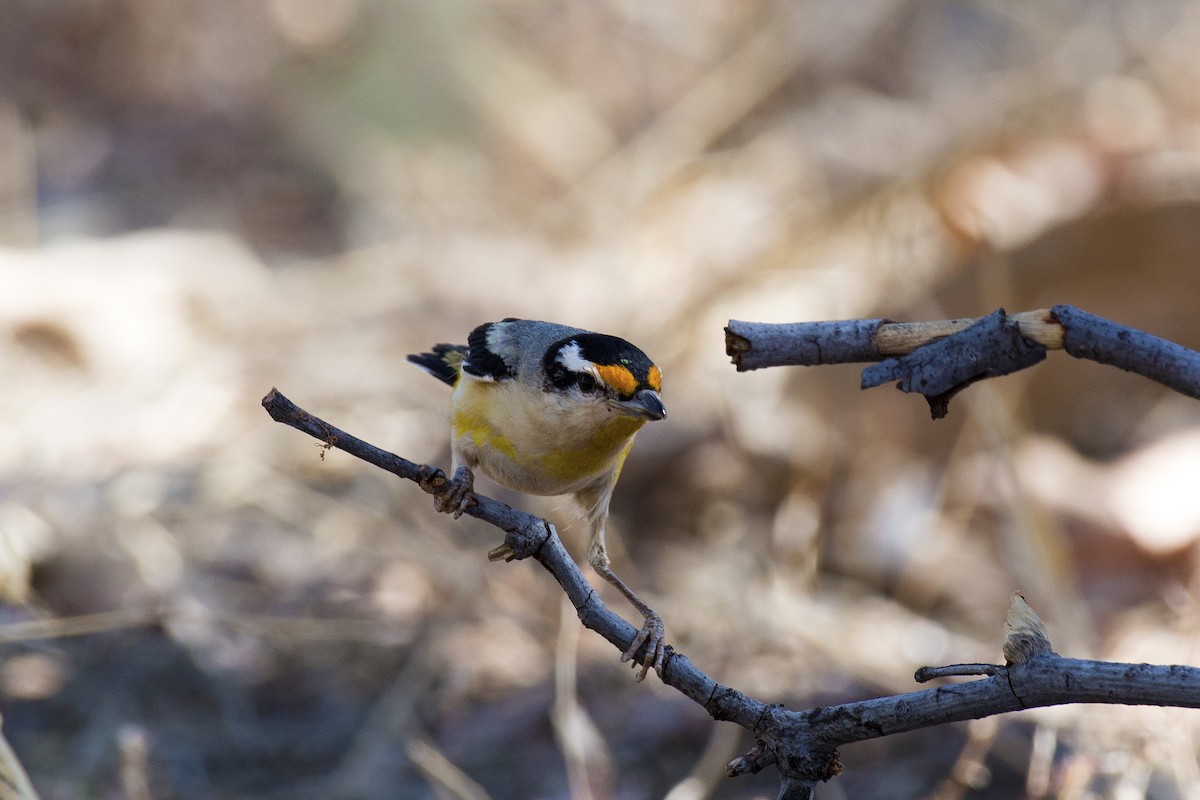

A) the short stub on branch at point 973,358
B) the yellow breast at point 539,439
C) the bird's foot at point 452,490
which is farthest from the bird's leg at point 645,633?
the short stub on branch at point 973,358

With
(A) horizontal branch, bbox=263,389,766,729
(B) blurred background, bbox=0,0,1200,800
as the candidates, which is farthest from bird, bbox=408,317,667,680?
(B) blurred background, bbox=0,0,1200,800

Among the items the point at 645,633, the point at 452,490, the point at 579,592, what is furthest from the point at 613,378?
the point at 579,592

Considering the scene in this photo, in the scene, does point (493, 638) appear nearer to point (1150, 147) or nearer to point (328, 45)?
point (1150, 147)

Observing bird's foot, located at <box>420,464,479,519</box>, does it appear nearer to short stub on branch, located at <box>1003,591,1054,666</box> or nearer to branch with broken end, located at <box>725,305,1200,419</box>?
branch with broken end, located at <box>725,305,1200,419</box>

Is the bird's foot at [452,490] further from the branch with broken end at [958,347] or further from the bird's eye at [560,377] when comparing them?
the branch with broken end at [958,347]

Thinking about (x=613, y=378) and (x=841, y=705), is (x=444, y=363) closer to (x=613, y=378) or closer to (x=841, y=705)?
(x=613, y=378)

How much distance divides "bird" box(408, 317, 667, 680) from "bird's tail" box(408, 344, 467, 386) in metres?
0.29

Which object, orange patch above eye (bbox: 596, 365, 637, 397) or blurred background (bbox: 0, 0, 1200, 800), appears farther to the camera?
blurred background (bbox: 0, 0, 1200, 800)

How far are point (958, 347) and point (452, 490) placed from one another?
167cm

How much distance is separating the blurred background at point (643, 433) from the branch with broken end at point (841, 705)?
1.70 meters

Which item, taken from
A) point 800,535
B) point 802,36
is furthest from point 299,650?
point 802,36

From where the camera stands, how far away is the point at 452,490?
327 centimetres

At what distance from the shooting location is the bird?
345 cm

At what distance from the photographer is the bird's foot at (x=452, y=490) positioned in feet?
9.00
